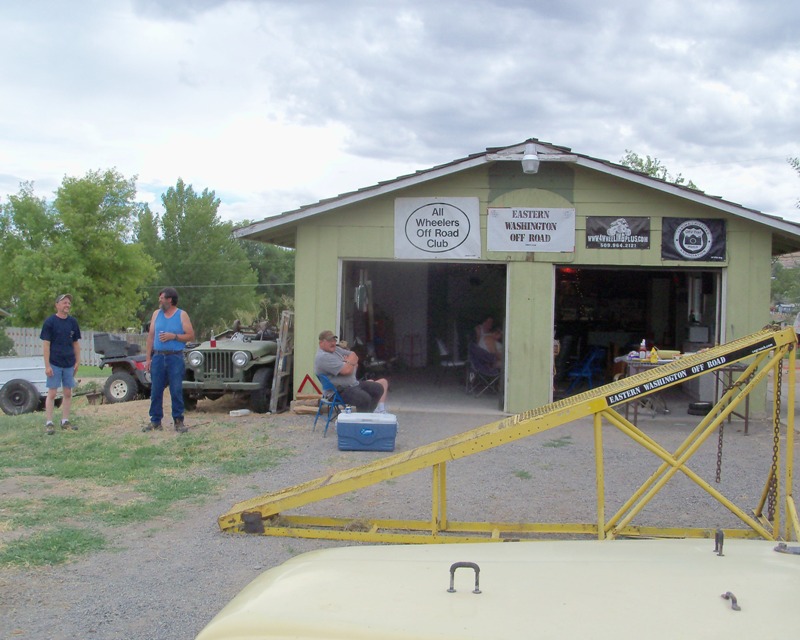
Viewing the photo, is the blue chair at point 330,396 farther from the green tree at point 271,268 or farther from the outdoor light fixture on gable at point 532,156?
the green tree at point 271,268

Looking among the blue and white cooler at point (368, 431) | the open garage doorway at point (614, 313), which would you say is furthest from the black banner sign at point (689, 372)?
the open garage doorway at point (614, 313)

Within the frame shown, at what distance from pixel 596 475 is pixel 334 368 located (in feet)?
15.6

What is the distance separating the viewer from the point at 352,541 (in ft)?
17.8

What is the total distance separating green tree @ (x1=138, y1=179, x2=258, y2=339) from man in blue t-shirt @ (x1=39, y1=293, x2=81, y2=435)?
49.2 metres

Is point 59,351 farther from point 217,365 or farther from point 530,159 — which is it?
point 530,159

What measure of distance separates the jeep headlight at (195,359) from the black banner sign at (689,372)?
8.17 meters

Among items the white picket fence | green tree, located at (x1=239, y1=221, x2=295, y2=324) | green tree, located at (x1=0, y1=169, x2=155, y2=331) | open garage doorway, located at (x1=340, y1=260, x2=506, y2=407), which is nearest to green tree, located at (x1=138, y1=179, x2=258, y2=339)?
green tree, located at (x1=239, y1=221, x2=295, y2=324)

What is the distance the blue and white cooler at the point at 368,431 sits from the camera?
855cm

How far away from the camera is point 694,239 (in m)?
11.3

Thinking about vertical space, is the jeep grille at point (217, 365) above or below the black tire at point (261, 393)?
above

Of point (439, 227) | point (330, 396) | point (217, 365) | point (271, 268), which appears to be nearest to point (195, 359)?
point (217, 365)

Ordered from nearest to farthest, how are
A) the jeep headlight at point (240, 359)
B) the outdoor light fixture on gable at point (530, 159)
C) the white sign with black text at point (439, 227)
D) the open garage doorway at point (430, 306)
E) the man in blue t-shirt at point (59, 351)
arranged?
the man in blue t-shirt at point (59, 351) < the outdoor light fixture on gable at point (530, 159) < the white sign with black text at point (439, 227) < the jeep headlight at point (240, 359) < the open garage doorway at point (430, 306)

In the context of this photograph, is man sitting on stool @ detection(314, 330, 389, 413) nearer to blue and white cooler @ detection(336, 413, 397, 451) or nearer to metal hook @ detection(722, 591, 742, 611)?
blue and white cooler @ detection(336, 413, 397, 451)

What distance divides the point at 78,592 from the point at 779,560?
151 inches
